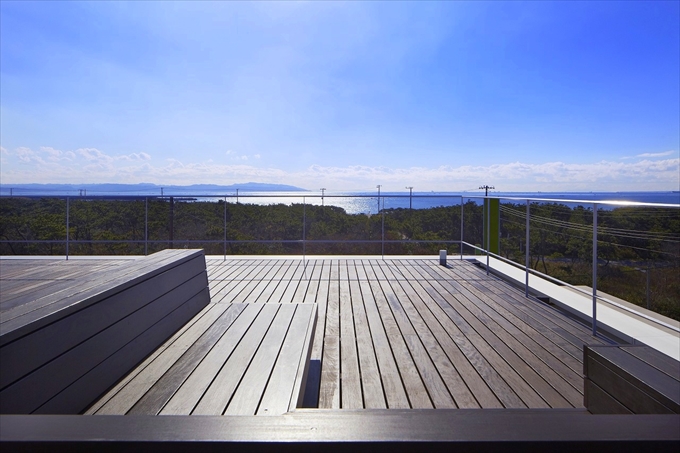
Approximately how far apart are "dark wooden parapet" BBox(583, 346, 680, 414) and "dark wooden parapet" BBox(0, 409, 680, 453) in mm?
523

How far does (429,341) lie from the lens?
2473 millimetres

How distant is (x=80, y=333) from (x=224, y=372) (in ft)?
1.54

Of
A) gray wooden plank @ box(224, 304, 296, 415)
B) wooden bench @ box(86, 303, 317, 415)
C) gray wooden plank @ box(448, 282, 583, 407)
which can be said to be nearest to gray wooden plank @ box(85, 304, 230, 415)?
wooden bench @ box(86, 303, 317, 415)

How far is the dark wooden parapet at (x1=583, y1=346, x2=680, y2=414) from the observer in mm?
784

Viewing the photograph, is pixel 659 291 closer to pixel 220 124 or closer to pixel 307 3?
pixel 307 3

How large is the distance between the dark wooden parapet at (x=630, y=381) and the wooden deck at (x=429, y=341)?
75cm

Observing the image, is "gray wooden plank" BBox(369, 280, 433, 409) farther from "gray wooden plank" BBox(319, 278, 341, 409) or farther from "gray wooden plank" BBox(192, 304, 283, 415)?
"gray wooden plank" BBox(192, 304, 283, 415)

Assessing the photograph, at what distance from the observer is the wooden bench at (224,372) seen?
3.83 feet

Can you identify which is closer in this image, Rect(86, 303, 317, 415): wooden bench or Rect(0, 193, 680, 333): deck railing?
Rect(86, 303, 317, 415): wooden bench

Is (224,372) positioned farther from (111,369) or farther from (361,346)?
(361,346)

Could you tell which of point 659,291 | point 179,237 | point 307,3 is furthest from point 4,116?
point 659,291

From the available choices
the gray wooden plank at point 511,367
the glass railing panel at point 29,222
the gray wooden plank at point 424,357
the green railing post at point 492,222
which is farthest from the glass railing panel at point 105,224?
the gray wooden plank at point 511,367

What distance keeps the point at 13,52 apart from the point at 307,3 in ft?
21.6

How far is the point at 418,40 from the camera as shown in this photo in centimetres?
741
